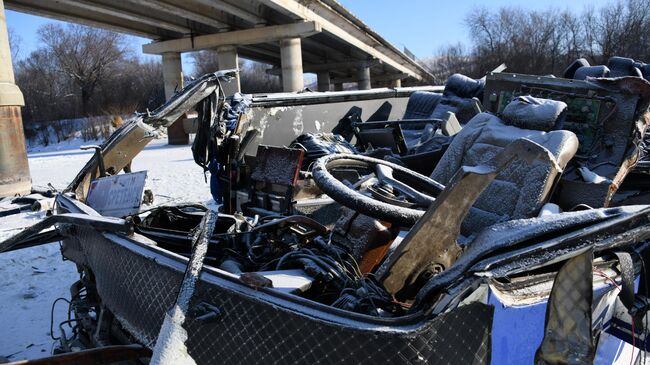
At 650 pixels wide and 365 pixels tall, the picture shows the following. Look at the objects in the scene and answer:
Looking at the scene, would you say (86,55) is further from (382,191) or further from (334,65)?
(382,191)

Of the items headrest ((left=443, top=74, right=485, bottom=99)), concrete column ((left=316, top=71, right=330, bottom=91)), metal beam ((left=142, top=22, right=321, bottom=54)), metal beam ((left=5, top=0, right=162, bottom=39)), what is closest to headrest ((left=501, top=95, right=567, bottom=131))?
headrest ((left=443, top=74, right=485, bottom=99))

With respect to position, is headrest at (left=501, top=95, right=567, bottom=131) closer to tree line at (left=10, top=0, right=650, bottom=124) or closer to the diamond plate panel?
the diamond plate panel

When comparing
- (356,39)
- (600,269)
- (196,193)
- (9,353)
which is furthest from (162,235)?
(356,39)

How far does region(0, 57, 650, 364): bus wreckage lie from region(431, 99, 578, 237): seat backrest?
10 mm

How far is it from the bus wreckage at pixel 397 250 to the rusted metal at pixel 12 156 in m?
7.95

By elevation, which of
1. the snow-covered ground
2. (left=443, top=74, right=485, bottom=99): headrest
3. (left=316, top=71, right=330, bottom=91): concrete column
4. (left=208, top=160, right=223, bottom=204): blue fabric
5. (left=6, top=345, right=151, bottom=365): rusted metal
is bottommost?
the snow-covered ground

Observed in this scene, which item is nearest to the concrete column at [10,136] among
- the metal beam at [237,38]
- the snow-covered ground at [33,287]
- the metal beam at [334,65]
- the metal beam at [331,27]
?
the snow-covered ground at [33,287]

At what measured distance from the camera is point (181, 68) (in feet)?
85.7

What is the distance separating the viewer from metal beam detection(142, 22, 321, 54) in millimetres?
22281

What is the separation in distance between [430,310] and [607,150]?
2915 mm

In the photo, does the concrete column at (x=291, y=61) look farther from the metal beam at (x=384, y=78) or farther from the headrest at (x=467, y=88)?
the metal beam at (x=384, y=78)

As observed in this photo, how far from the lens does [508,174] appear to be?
3033mm

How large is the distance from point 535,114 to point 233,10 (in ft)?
61.6

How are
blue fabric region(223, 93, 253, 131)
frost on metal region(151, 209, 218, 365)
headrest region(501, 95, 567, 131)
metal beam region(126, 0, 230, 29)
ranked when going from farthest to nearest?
metal beam region(126, 0, 230, 29) → blue fabric region(223, 93, 253, 131) → headrest region(501, 95, 567, 131) → frost on metal region(151, 209, 218, 365)
